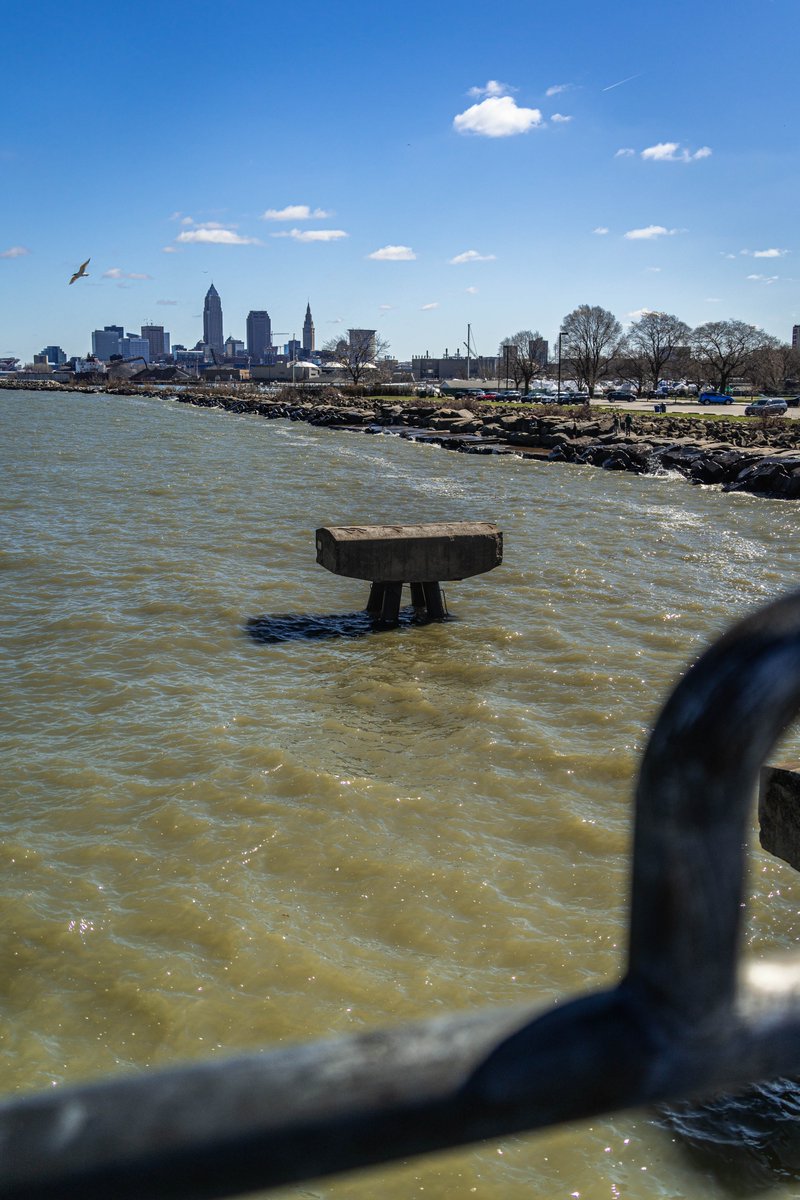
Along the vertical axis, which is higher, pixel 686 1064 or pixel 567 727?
pixel 686 1064

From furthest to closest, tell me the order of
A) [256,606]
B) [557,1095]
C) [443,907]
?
[256,606] → [443,907] → [557,1095]

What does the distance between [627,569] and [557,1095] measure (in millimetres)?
16367

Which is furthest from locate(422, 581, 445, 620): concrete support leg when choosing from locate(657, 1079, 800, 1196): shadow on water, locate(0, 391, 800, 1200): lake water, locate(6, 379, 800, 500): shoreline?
locate(6, 379, 800, 500): shoreline

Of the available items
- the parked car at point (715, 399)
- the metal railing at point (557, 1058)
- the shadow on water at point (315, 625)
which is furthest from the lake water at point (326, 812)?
the parked car at point (715, 399)

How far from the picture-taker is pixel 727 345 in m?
89.2

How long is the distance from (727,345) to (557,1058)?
314ft

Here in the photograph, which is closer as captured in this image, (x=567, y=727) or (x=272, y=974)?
(x=272, y=974)

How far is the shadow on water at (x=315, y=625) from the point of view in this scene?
1191 centimetres

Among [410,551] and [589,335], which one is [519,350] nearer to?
[589,335]

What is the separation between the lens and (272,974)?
528 centimetres

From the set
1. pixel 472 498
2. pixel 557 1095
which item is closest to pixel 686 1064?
pixel 557 1095

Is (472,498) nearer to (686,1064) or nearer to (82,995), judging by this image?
(82,995)

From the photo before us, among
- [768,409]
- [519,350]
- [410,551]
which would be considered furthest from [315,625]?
[519,350]

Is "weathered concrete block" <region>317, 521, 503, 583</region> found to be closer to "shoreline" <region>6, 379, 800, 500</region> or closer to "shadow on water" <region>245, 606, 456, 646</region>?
"shadow on water" <region>245, 606, 456, 646</region>
